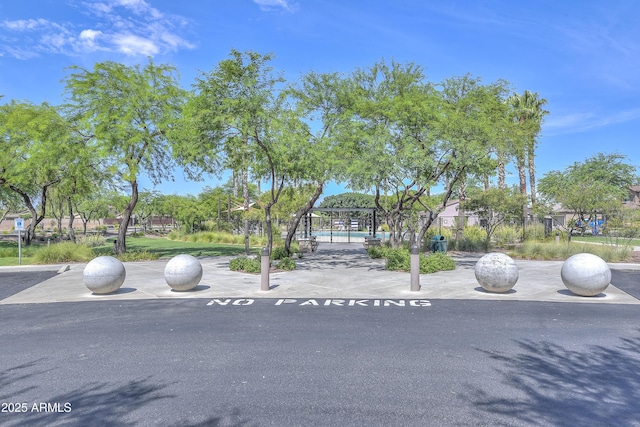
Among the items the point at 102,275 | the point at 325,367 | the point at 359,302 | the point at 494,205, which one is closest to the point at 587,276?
the point at 359,302

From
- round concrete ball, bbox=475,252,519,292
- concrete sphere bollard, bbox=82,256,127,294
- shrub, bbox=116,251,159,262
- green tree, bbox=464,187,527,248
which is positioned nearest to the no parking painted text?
round concrete ball, bbox=475,252,519,292

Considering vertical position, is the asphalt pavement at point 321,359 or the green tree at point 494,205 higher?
the green tree at point 494,205

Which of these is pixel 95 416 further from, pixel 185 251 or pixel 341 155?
pixel 185 251

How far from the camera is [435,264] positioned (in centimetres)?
1458

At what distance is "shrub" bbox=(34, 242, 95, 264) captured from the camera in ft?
60.1

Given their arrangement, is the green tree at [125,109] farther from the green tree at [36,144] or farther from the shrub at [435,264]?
the shrub at [435,264]

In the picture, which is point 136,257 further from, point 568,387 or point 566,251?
point 566,251

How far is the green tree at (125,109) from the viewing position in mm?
18234

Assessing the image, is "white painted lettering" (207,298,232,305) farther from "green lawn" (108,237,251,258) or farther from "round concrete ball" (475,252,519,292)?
"green lawn" (108,237,251,258)

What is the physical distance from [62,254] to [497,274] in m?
17.4

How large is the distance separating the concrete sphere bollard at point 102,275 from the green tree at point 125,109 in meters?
8.85

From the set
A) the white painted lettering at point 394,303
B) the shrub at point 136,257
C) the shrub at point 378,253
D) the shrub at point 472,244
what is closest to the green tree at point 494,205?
the shrub at point 472,244

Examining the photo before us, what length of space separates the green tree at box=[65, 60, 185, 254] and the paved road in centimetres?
1123

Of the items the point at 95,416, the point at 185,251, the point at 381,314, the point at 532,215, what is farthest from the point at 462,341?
the point at 532,215
